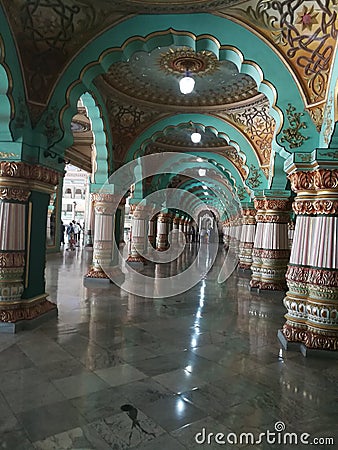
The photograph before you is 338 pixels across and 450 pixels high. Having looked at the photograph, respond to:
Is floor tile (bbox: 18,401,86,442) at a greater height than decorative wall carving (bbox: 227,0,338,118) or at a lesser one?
lesser

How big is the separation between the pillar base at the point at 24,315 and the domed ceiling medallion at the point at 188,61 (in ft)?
15.8

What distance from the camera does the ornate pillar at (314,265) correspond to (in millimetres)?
4484

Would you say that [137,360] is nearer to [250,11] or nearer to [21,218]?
[21,218]

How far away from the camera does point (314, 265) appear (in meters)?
4.62

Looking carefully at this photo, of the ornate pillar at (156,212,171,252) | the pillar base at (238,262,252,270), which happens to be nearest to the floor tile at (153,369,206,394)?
the pillar base at (238,262,252,270)

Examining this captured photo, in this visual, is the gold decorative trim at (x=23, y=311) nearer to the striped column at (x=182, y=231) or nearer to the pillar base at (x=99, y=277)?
the pillar base at (x=99, y=277)

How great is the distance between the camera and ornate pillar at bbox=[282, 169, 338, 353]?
14.7 ft

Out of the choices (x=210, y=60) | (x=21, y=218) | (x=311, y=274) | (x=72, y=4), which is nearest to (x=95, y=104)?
(x=210, y=60)

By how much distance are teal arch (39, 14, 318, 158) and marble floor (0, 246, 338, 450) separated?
2.85 metres

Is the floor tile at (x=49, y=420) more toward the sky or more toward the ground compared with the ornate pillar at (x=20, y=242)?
more toward the ground

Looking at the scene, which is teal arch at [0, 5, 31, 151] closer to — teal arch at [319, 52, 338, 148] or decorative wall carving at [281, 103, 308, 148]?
decorative wall carving at [281, 103, 308, 148]

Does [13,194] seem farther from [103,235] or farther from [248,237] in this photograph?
[248,237]

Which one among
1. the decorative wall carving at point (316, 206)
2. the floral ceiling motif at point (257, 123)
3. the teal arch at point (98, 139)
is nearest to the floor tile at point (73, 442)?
the decorative wall carving at point (316, 206)

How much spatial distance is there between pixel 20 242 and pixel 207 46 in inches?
152
